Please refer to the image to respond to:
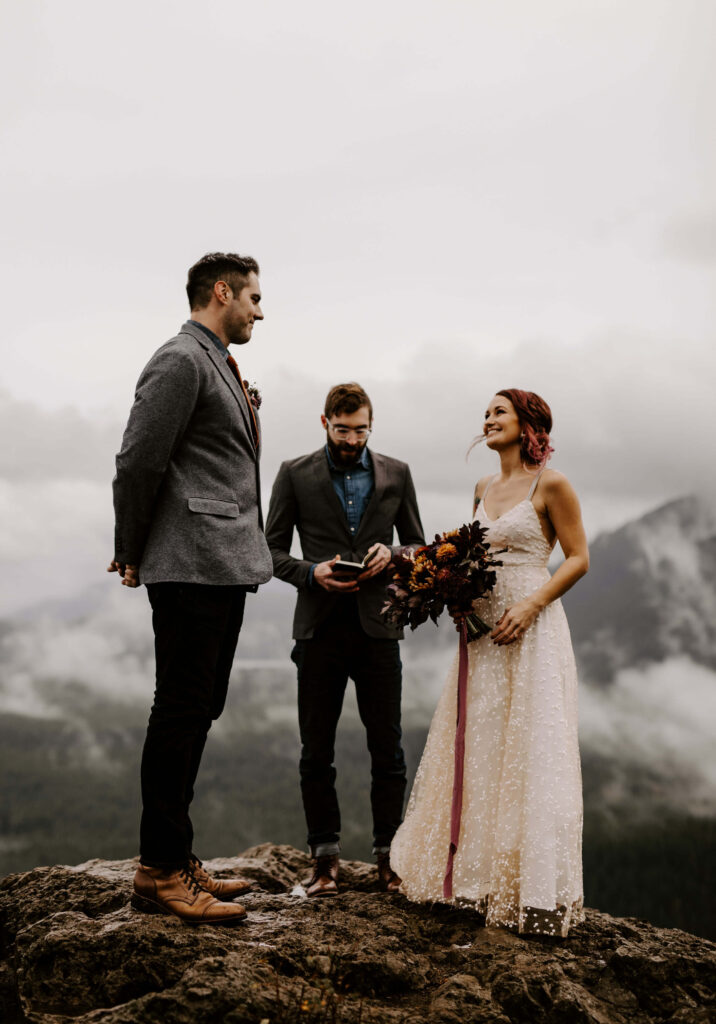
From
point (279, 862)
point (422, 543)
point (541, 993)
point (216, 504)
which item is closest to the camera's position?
point (541, 993)

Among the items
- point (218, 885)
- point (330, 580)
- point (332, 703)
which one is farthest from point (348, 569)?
point (218, 885)

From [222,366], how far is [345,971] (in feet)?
9.86

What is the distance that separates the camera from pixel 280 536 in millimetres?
6012

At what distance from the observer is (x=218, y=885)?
4.71 metres

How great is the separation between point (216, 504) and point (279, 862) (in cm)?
401

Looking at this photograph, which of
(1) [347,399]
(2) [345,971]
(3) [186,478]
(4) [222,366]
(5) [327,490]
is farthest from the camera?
(5) [327,490]

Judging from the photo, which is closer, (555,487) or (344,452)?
(555,487)

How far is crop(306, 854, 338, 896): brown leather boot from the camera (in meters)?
5.54

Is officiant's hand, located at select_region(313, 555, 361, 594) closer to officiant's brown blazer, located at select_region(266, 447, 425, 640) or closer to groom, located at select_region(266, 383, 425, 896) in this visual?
groom, located at select_region(266, 383, 425, 896)

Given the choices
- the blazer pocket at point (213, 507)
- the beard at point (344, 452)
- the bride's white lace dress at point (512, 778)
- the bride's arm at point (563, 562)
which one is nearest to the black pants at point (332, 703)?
the bride's white lace dress at point (512, 778)

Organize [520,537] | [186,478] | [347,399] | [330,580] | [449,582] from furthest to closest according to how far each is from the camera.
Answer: [347,399] < [330,580] < [520,537] < [449,582] < [186,478]

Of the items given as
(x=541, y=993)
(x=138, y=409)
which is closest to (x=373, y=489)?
(x=138, y=409)

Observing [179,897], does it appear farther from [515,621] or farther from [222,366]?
[222,366]

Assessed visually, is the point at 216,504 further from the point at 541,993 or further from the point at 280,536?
the point at 541,993
